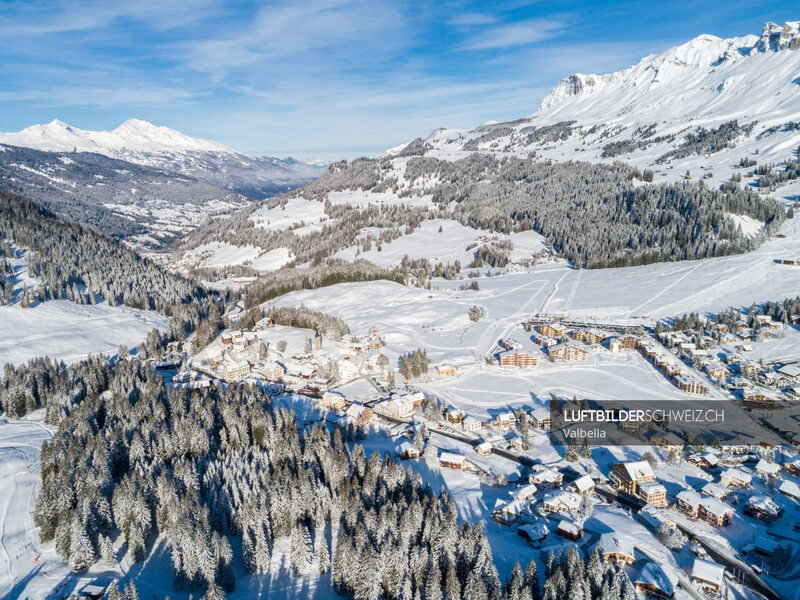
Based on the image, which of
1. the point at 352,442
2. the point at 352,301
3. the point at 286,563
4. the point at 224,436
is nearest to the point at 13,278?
the point at 352,301

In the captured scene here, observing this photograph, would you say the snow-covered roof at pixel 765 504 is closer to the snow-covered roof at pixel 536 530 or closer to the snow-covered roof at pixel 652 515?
the snow-covered roof at pixel 652 515

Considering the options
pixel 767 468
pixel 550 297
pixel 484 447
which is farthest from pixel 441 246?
pixel 767 468

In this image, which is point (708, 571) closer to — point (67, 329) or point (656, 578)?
point (656, 578)

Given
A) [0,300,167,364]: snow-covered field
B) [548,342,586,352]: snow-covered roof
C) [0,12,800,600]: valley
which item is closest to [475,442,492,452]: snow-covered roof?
[0,12,800,600]: valley

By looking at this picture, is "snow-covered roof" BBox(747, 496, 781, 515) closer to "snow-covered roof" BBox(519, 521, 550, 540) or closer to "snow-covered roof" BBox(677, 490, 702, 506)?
"snow-covered roof" BBox(677, 490, 702, 506)

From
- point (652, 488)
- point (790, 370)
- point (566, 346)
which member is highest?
point (566, 346)

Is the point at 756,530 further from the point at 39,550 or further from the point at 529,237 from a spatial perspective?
the point at 529,237
